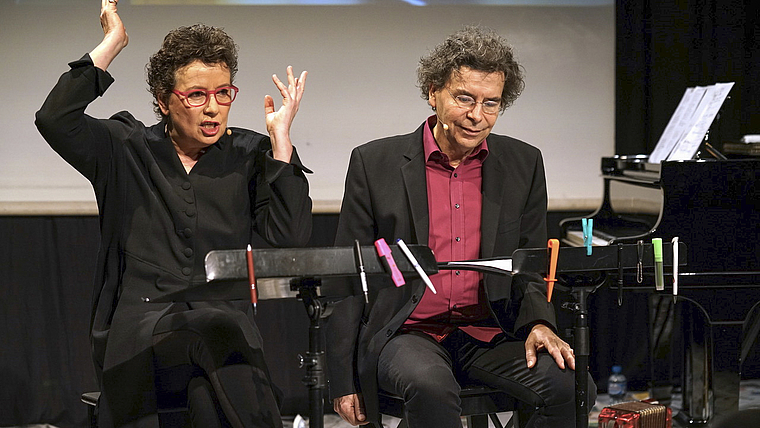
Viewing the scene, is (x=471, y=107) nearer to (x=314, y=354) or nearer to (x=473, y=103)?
(x=473, y=103)

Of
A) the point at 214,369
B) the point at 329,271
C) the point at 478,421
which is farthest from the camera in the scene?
the point at 478,421

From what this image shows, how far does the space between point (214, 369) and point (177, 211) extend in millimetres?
470

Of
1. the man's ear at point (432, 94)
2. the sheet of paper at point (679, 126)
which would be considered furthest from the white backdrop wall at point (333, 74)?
the man's ear at point (432, 94)

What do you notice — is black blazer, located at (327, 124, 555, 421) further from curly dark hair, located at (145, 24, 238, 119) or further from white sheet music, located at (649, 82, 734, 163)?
white sheet music, located at (649, 82, 734, 163)

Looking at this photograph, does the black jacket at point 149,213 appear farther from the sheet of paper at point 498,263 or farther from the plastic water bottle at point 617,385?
the plastic water bottle at point 617,385

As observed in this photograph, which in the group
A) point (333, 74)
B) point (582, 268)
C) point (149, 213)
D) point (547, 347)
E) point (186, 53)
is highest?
point (333, 74)

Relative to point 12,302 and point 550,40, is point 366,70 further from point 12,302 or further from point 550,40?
point 12,302

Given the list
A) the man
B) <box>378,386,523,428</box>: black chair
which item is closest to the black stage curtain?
the man

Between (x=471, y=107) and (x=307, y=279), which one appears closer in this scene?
(x=307, y=279)

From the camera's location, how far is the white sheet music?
11.3ft

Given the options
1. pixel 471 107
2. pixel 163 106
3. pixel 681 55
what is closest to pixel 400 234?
pixel 471 107

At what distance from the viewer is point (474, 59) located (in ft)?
7.83

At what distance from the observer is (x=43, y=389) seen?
13.1 feet

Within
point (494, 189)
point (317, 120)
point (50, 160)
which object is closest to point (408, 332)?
point (494, 189)
